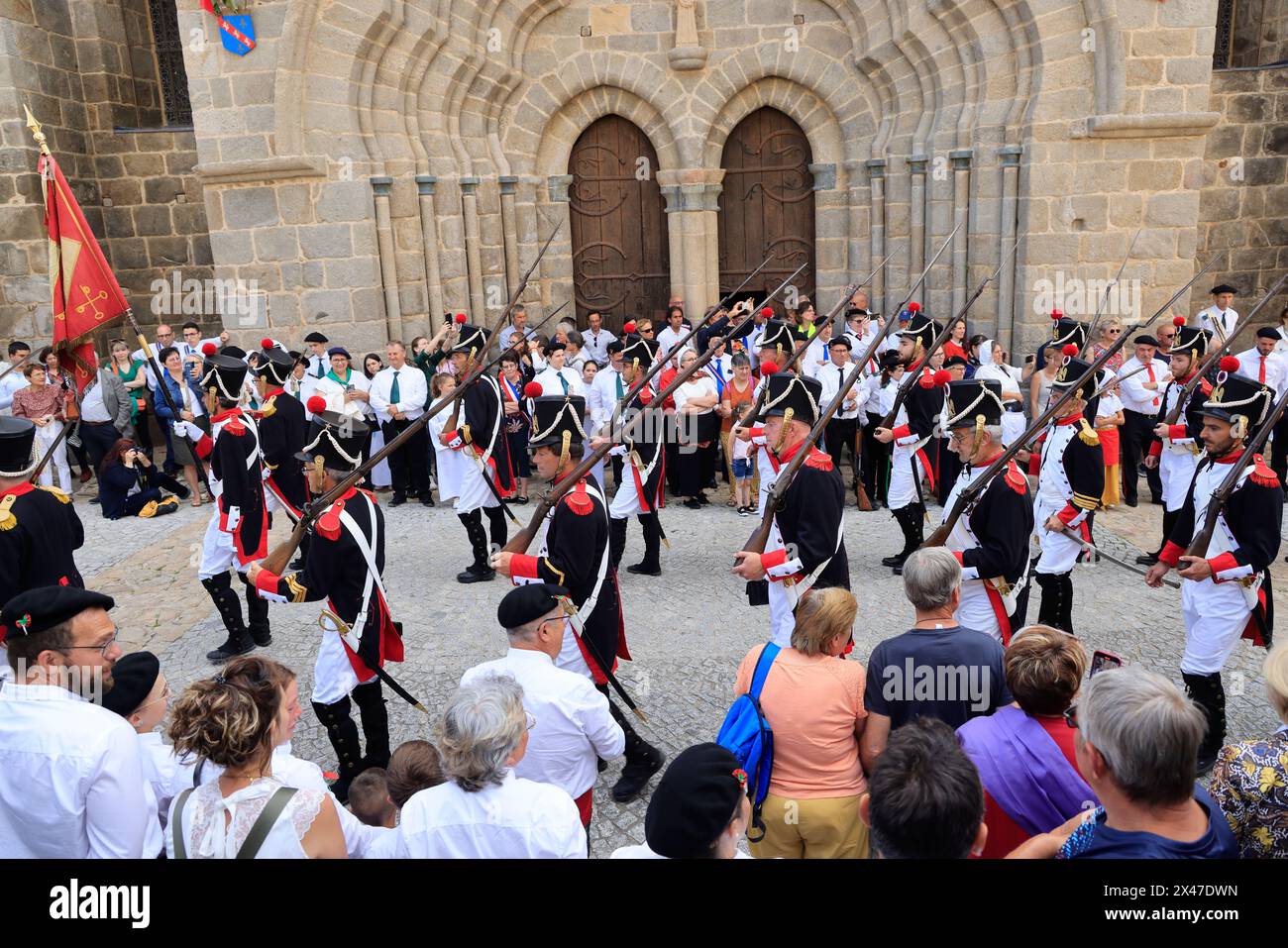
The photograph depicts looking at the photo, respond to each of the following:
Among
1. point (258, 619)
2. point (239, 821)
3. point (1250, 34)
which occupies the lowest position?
point (258, 619)

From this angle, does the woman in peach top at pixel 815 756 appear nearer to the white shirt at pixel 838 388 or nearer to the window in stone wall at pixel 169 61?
the white shirt at pixel 838 388

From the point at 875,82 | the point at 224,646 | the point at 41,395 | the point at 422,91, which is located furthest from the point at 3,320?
the point at 875,82

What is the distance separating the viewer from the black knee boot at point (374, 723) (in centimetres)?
521

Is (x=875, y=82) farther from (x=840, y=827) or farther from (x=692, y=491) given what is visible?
(x=840, y=827)

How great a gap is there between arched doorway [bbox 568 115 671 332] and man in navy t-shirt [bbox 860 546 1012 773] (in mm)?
10786

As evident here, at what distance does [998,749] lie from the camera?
3.01m

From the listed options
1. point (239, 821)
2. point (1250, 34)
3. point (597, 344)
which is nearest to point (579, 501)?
point (239, 821)

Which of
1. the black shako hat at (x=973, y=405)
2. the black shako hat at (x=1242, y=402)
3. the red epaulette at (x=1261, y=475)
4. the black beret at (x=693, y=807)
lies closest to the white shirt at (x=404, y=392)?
the black shako hat at (x=973, y=405)

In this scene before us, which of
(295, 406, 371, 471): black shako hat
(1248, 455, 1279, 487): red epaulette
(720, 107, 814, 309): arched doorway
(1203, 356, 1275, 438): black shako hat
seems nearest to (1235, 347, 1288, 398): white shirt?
(1203, 356, 1275, 438): black shako hat

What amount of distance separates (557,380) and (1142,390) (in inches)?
220

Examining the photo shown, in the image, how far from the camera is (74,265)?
8.81m

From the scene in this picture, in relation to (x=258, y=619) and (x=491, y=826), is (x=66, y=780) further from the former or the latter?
(x=258, y=619)

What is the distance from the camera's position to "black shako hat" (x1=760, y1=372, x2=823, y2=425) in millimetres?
6341

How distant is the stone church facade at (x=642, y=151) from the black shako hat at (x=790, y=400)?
18.8 ft
